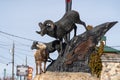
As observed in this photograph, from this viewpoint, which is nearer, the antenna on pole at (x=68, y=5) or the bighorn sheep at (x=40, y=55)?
the bighorn sheep at (x=40, y=55)

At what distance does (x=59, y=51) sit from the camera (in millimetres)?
12625

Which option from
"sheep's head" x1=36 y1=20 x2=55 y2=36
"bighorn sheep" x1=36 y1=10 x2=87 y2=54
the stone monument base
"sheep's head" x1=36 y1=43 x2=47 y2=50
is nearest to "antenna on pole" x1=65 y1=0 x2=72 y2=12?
"bighorn sheep" x1=36 y1=10 x2=87 y2=54

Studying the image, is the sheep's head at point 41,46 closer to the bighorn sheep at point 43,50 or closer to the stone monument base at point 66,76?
the bighorn sheep at point 43,50

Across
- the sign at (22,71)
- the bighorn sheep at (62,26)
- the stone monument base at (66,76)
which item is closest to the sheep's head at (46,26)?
the bighorn sheep at (62,26)

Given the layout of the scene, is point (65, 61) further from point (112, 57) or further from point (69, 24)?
point (112, 57)

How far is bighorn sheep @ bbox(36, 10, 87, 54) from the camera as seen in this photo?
12.3 metres

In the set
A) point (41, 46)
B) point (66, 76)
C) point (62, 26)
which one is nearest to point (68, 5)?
point (62, 26)

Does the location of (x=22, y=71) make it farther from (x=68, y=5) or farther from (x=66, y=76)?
(x=66, y=76)

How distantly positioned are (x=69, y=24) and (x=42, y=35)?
2.84 feet

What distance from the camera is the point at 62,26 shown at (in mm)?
12531

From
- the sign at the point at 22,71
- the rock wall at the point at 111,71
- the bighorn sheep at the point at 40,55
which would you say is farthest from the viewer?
the sign at the point at 22,71

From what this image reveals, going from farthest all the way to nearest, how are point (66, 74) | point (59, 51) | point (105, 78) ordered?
point (105, 78) → point (59, 51) → point (66, 74)

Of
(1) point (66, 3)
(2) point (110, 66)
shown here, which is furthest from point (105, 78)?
(1) point (66, 3)

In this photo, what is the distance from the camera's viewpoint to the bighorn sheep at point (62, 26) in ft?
40.4
